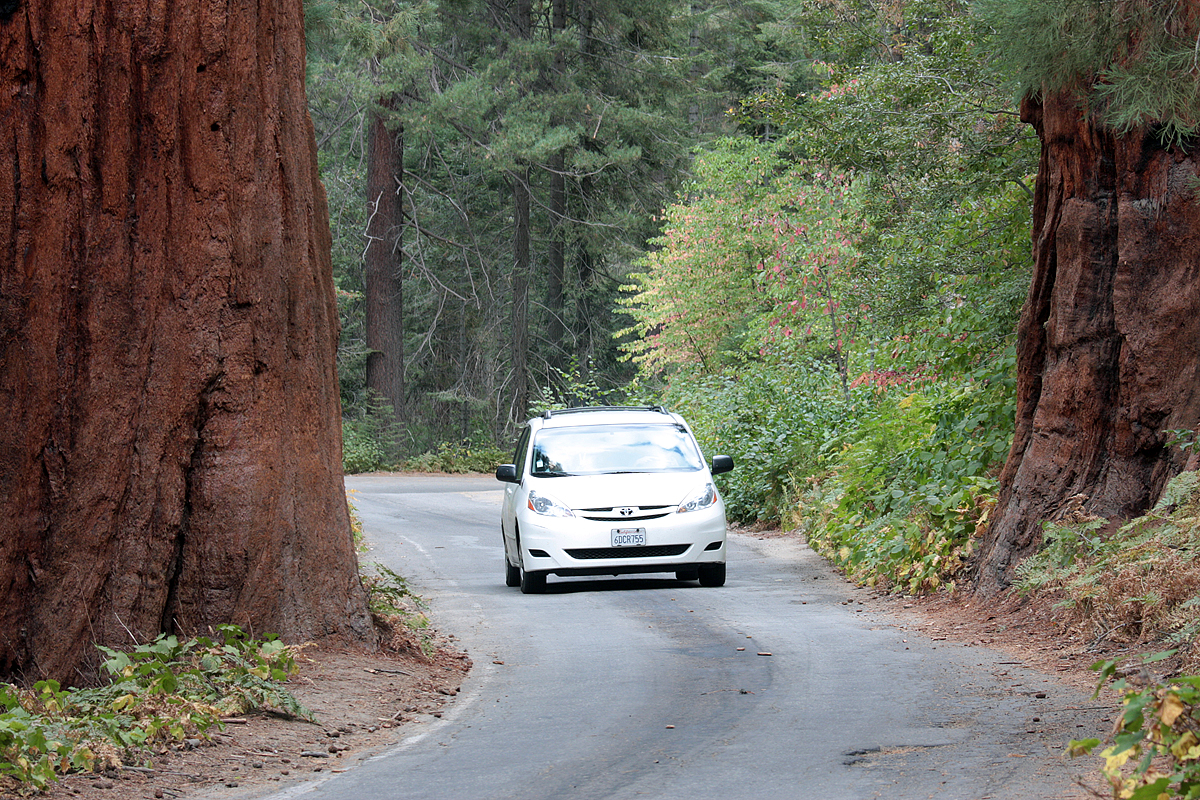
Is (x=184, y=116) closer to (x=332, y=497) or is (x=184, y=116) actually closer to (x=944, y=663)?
(x=332, y=497)

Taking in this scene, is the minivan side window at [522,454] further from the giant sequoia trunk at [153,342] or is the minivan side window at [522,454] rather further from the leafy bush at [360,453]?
the leafy bush at [360,453]

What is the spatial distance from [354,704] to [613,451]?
22.2ft

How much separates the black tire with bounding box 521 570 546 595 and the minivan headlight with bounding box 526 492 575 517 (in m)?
0.68

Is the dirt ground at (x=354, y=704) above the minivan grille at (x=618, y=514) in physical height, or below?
below

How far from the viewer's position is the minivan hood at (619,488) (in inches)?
537

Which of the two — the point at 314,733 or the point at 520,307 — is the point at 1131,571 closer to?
the point at 314,733

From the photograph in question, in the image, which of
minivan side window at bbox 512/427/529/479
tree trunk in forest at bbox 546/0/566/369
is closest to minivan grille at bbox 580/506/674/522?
minivan side window at bbox 512/427/529/479

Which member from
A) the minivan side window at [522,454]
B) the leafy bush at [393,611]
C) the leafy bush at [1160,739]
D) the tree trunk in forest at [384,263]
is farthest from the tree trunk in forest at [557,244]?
the leafy bush at [1160,739]

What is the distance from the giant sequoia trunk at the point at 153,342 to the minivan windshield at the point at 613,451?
516 cm

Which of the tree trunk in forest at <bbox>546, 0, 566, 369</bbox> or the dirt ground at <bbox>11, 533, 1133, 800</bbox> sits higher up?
the tree trunk in forest at <bbox>546, 0, 566, 369</bbox>

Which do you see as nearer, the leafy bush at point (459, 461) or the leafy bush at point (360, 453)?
the leafy bush at point (360, 453)

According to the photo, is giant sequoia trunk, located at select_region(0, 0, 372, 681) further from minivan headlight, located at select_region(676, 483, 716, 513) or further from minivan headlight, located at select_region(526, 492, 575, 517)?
minivan headlight, located at select_region(676, 483, 716, 513)

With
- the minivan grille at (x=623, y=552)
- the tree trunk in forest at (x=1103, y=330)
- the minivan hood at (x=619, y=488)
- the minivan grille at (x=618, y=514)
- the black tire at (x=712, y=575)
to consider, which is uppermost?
the tree trunk in forest at (x=1103, y=330)

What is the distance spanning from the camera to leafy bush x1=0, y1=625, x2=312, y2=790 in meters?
6.35
